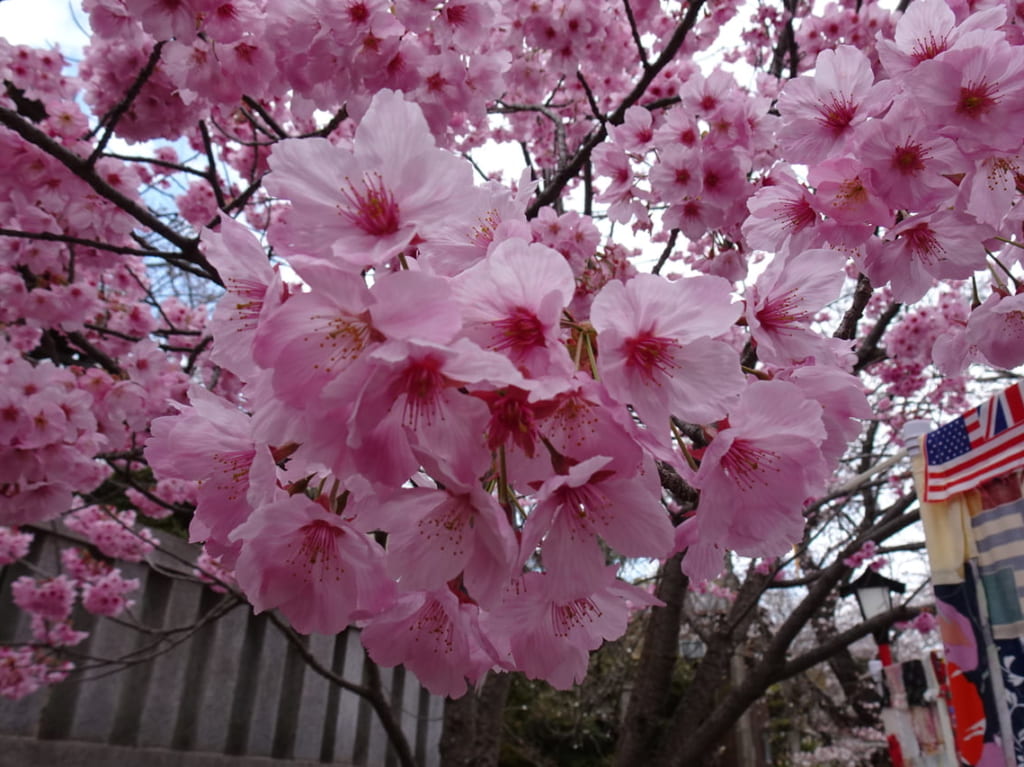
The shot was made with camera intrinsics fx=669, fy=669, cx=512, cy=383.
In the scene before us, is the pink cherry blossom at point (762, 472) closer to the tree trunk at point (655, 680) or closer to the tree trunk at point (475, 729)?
the tree trunk at point (655, 680)

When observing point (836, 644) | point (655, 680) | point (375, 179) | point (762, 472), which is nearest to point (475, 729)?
point (655, 680)

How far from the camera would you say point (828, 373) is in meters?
0.84

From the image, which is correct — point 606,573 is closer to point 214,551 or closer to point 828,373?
point 828,373

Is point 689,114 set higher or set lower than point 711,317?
higher

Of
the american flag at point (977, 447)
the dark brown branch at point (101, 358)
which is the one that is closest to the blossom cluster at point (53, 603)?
the dark brown branch at point (101, 358)

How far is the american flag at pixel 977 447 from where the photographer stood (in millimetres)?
2430

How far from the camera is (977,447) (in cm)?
258

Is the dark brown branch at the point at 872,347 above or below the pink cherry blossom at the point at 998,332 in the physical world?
above

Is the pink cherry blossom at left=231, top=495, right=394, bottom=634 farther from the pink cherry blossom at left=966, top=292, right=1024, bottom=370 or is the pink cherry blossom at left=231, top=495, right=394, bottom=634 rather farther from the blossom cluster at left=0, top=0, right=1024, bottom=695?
the pink cherry blossom at left=966, top=292, right=1024, bottom=370

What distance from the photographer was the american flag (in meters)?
2.43

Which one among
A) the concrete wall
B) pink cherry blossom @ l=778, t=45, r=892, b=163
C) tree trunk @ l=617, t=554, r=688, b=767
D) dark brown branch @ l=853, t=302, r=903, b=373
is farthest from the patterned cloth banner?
the concrete wall

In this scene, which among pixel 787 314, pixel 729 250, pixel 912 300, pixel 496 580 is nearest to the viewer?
pixel 496 580

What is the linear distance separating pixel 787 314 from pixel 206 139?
7.15 ft

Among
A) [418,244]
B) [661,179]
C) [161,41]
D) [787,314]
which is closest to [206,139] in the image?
[161,41]
